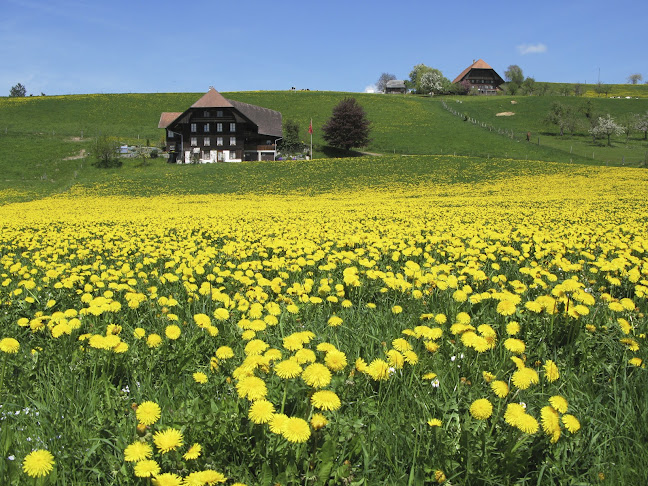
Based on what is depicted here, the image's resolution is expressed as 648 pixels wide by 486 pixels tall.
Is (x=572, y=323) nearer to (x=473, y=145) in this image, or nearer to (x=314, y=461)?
(x=314, y=461)

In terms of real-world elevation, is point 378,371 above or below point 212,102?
below

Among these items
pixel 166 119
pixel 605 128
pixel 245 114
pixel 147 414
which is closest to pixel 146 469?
pixel 147 414

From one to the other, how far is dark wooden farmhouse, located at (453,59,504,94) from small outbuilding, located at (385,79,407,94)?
19.4 meters

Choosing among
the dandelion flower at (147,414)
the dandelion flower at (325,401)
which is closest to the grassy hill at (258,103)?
the dandelion flower at (147,414)

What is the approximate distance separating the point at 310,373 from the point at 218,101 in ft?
176

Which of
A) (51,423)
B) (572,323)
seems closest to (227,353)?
(51,423)

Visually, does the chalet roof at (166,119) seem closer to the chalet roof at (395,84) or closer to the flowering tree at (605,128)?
the flowering tree at (605,128)

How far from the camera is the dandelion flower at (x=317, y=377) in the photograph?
62.7 inches

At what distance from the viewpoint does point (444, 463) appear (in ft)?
5.24

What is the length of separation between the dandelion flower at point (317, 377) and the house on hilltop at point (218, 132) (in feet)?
167

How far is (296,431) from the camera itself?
1374 mm

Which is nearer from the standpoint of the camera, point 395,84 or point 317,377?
point 317,377

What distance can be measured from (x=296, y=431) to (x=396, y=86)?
134756 millimetres

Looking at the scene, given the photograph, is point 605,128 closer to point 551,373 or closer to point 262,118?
point 262,118
